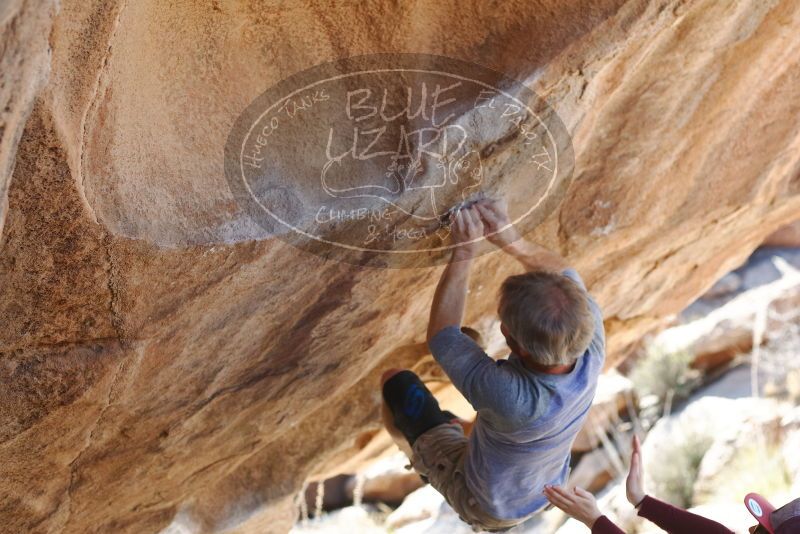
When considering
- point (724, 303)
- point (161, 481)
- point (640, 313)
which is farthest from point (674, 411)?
point (161, 481)

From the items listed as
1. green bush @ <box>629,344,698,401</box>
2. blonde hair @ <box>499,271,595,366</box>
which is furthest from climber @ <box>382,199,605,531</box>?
green bush @ <box>629,344,698,401</box>

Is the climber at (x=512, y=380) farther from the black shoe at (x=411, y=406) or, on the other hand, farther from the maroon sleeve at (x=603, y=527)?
the maroon sleeve at (x=603, y=527)

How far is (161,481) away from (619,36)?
6.45 feet

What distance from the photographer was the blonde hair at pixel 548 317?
1848mm

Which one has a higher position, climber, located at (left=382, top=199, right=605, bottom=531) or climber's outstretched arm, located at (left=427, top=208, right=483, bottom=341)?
climber's outstretched arm, located at (left=427, top=208, right=483, bottom=341)

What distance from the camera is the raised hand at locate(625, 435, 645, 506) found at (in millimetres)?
2152

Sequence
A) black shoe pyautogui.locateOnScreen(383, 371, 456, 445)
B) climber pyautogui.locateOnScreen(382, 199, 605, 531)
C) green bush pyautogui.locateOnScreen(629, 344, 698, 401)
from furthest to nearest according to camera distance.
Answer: green bush pyautogui.locateOnScreen(629, 344, 698, 401), black shoe pyautogui.locateOnScreen(383, 371, 456, 445), climber pyautogui.locateOnScreen(382, 199, 605, 531)

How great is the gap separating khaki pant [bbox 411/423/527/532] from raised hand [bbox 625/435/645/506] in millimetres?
371

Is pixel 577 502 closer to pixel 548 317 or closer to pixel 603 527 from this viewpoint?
pixel 603 527

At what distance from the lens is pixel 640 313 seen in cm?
422

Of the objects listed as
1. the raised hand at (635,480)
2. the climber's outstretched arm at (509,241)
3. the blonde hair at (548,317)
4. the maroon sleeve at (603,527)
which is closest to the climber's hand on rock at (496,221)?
the climber's outstretched arm at (509,241)

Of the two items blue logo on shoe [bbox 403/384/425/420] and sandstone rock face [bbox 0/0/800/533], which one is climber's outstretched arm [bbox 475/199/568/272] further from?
blue logo on shoe [bbox 403/384/425/420]

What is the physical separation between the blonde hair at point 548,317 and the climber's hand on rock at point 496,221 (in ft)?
1.20

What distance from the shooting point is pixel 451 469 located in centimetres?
244
